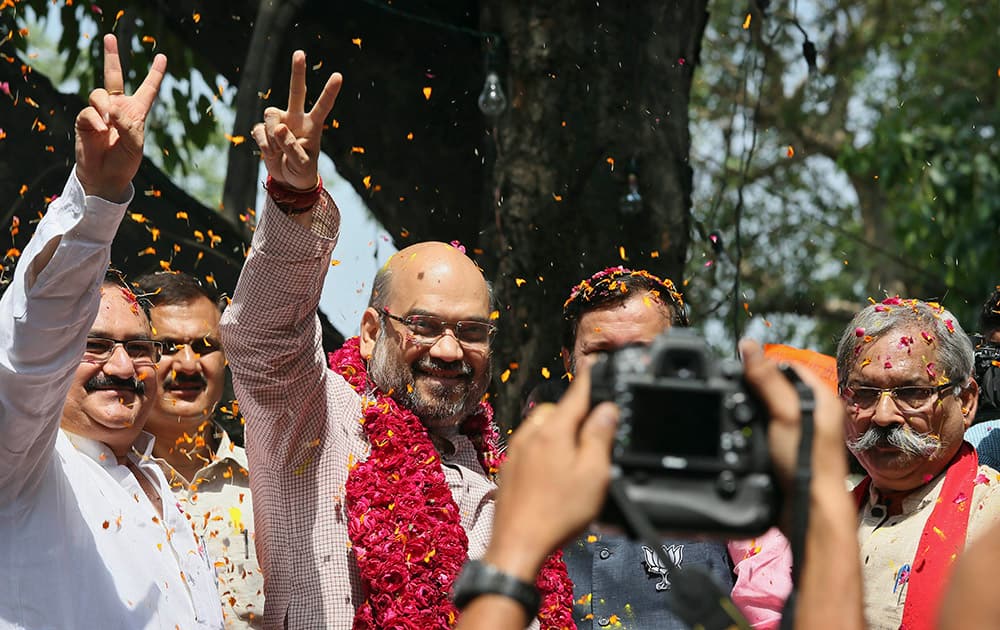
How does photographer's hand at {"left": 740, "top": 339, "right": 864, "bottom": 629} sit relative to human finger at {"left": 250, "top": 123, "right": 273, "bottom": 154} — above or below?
below

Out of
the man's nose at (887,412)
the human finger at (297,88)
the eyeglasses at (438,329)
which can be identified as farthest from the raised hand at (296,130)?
the man's nose at (887,412)

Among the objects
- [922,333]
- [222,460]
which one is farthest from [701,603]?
[222,460]

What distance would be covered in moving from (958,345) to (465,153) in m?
3.07

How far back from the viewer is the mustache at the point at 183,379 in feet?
14.9

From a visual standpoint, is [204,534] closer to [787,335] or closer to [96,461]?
[96,461]

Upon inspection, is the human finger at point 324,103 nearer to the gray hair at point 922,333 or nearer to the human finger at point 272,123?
the human finger at point 272,123

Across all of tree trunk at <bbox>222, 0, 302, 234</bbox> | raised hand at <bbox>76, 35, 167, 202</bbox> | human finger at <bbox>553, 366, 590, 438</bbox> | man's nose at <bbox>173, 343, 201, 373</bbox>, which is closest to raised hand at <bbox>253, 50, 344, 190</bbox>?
raised hand at <bbox>76, 35, 167, 202</bbox>

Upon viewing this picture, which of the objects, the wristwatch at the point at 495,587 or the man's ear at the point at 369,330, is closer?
the wristwatch at the point at 495,587

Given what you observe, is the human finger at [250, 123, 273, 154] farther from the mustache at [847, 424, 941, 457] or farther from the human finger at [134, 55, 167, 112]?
the mustache at [847, 424, 941, 457]

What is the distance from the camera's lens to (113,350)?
3.60m

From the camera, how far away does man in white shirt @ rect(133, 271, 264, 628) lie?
432 centimetres

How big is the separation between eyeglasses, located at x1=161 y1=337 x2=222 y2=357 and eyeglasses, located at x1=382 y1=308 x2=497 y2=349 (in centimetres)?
103

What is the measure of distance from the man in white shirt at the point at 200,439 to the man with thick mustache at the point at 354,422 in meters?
0.74

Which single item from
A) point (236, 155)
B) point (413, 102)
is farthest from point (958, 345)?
point (236, 155)
